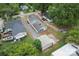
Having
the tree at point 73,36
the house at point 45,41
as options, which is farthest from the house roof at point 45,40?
the tree at point 73,36

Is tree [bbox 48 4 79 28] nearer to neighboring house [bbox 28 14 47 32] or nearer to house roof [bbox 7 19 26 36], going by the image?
neighboring house [bbox 28 14 47 32]

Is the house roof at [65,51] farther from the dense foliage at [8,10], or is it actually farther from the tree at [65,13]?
the dense foliage at [8,10]

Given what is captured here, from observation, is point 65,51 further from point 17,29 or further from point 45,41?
point 17,29

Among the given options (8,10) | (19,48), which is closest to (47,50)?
(19,48)

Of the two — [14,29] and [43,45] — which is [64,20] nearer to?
[43,45]

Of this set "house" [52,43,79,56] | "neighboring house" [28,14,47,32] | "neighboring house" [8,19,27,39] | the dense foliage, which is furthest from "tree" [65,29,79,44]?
the dense foliage

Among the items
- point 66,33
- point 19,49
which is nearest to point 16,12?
point 19,49
